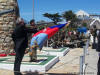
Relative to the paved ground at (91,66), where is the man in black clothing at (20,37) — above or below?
above

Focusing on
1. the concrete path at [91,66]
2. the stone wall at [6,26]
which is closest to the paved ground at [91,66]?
the concrete path at [91,66]

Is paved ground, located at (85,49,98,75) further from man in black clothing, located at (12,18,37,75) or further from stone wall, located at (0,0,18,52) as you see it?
stone wall, located at (0,0,18,52)

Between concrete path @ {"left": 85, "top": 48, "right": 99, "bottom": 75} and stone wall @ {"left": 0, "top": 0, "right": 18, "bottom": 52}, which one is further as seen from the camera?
stone wall @ {"left": 0, "top": 0, "right": 18, "bottom": 52}

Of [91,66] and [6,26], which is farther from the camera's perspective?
[6,26]

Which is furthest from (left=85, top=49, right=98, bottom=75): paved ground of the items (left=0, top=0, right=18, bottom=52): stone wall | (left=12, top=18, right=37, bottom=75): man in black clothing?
(left=0, top=0, right=18, bottom=52): stone wall

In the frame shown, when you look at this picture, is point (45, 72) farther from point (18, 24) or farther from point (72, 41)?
point (72, 41)

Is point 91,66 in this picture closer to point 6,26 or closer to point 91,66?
point 91,66

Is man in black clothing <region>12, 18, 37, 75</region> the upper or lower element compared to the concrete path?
upper

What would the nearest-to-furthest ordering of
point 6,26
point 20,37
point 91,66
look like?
point 20,37, point 91,66, point 6,26

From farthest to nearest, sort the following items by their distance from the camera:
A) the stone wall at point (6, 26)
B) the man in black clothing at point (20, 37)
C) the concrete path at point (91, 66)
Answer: the stone wall at point (6, 26)
the concrete path at point (91, 66)
the man in black clothing at point (20, 37)

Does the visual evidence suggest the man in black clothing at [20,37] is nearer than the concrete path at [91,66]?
Yes

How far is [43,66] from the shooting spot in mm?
8109

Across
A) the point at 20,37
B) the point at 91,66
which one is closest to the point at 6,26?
the point at 91,66

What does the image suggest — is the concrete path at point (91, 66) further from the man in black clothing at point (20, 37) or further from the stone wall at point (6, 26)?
the stone wall at point (6, 26)
